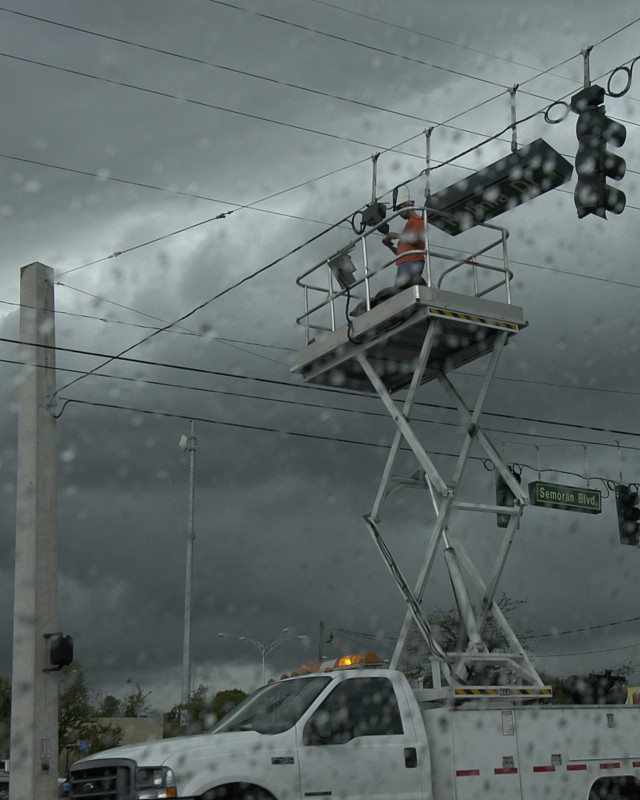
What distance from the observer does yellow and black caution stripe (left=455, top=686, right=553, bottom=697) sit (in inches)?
422

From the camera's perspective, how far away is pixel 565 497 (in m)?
20.5

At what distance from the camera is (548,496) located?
20.2 metres

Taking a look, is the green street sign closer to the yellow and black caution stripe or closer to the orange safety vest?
the orange safety vest

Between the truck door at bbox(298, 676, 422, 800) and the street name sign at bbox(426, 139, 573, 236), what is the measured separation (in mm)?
5358

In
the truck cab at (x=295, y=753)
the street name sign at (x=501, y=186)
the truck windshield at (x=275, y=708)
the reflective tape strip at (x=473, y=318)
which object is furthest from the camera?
the reflective tape strip at (x=473, y=318)

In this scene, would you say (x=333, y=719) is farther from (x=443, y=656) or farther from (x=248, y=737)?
(x=443, y=656)

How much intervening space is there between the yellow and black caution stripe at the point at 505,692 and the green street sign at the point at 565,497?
8.59 m

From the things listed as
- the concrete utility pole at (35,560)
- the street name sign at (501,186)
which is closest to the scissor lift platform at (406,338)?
the street name sign at (501,186)

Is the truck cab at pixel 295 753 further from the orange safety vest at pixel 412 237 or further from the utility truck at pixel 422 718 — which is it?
the orange safety vest at pixel 412 237

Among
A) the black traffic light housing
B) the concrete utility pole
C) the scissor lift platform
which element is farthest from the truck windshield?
the concrete utility pole

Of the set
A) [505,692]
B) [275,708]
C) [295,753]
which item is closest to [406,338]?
[505,692]

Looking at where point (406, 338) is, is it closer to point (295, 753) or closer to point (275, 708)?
point (275, 708)

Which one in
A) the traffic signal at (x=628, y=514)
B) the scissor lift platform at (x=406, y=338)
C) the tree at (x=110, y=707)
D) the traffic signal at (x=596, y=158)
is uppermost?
the traffic signal at (x=596, y=158)

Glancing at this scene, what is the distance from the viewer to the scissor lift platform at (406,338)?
503 inches
